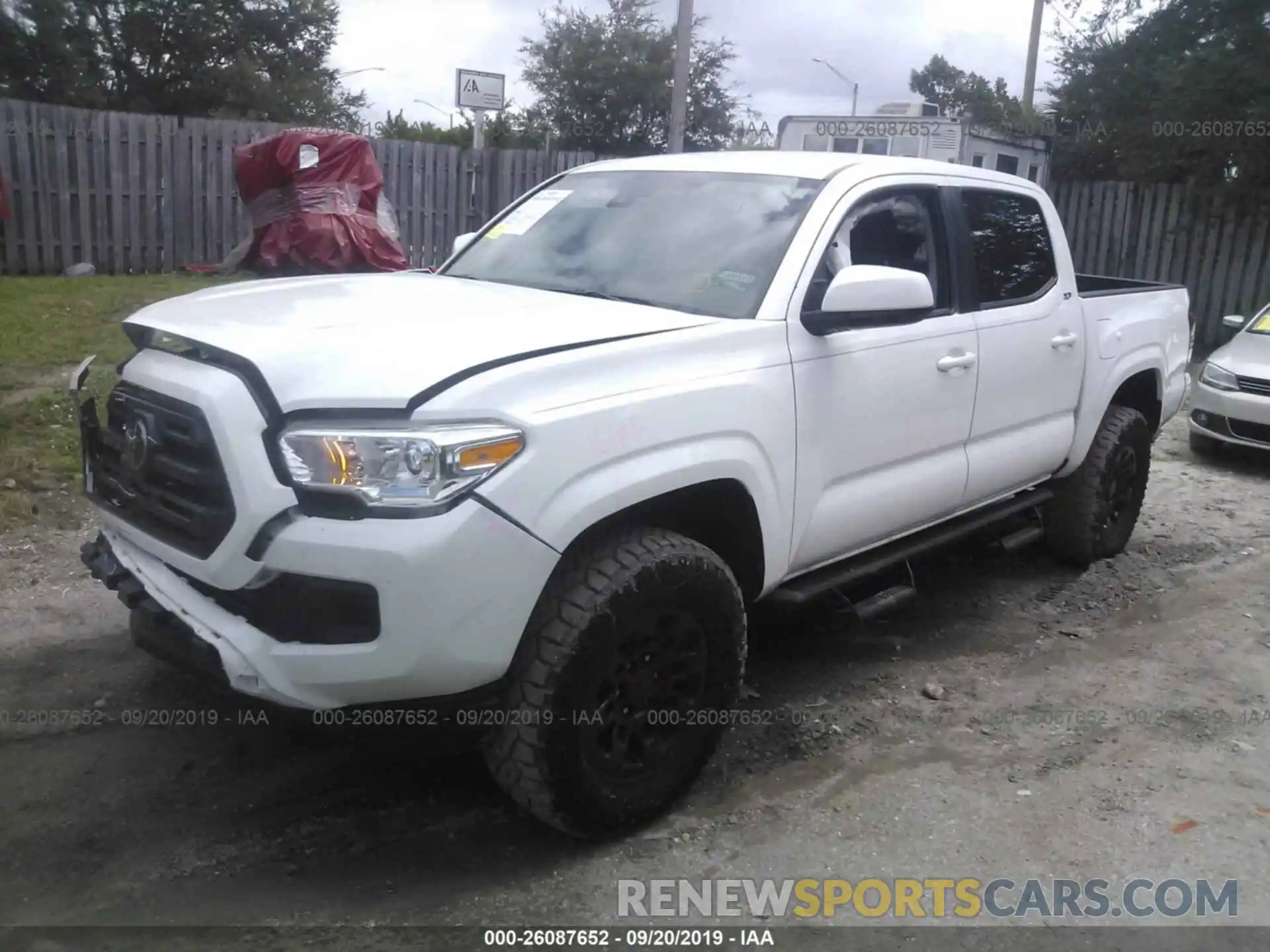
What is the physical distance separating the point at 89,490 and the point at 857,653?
303 centimetres

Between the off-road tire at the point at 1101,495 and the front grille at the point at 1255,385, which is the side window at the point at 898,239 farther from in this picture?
the front grille at the point at 1255,385

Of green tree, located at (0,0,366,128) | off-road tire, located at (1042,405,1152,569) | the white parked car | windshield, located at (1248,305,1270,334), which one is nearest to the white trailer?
windshield, located at (1248,305,1270,334)

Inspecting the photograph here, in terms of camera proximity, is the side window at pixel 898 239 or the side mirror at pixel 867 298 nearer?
the side mirror at pixel 867 298

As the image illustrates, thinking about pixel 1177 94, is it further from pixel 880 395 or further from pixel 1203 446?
pixel 880 395

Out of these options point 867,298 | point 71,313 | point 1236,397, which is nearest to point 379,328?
point 867,298

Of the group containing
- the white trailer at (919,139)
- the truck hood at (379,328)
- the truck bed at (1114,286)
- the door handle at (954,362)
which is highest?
the white trailer at (919,139)

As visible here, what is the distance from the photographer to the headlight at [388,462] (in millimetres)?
2703

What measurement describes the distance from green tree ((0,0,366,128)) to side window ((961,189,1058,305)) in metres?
21.4

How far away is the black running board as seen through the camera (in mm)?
3895

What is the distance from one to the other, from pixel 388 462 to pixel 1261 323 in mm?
8793

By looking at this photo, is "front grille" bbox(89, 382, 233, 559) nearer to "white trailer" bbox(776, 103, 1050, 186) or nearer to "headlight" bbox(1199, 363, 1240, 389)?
"headlight" bbox(1199, 363, 1240, 389)

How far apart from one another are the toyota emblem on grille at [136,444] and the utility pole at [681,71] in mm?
10704

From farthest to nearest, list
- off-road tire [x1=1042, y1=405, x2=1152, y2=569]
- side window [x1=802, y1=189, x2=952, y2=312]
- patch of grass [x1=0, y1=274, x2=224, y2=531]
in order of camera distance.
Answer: patch of grass [x1=0, y1=274, x2=224, y2=531], off-road tire [x1=1042, y1=405, x2=1152, y2=569], side window [x1=802, y1=189, x2=952, y2=312]

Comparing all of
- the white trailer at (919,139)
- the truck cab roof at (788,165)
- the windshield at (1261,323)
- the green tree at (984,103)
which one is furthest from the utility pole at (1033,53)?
the truck cab roof at (788,165)
